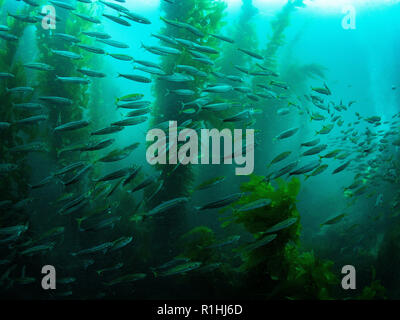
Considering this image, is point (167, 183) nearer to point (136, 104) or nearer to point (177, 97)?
point (177, 97)

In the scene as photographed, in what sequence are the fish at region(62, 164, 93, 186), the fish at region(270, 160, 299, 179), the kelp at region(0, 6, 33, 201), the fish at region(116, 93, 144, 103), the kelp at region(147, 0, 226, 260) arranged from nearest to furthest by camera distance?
the fish at region(62, 164, 93, 186), the fish at region(270, 160, 299, 179), the fish at region(116, 93, 144, 103), the kelp at region(0, 6, 33, 201), the kelp at region(147, 0, 226, 260)

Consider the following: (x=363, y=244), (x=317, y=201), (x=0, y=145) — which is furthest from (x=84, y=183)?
(x=317, y=201)

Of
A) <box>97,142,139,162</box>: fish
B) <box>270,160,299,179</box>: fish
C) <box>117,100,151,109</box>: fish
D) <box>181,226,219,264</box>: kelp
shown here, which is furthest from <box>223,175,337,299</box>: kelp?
<box>117,100,151,109</box>: fish

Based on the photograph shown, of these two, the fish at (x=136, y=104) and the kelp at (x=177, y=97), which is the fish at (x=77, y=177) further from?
the kelp at (x=177, y=97)

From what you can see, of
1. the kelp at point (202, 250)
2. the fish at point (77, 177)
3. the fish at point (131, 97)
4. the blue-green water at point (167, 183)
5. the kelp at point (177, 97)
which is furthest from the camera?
the kelp at point (177, 97)

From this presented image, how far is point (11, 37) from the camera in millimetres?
4633

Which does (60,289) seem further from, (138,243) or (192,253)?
(192,253)

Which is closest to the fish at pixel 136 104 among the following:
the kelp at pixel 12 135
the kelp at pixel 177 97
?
the kelp at pixel 177 97

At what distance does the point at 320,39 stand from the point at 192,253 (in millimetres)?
26700

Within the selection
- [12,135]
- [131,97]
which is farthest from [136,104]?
[12,135]

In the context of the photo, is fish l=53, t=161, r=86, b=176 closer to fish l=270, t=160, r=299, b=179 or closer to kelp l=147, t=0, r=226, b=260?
kelp l=147, t=0, r=226, b=260

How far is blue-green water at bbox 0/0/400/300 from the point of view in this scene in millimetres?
4148

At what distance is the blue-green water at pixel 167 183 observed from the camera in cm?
415

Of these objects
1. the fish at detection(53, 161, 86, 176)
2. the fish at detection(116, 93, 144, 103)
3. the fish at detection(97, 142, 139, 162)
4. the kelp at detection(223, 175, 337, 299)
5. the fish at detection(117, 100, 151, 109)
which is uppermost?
the fish at detection(116, 93, 144, 103)
